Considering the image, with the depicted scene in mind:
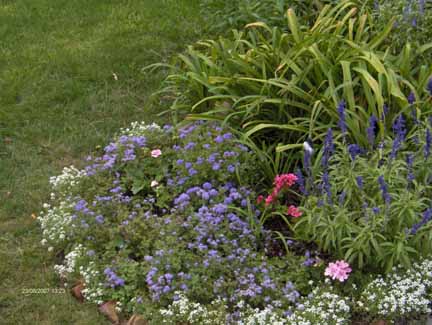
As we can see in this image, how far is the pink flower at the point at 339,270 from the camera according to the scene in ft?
11.3

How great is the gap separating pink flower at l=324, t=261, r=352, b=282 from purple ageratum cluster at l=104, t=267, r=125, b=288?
1138 mm

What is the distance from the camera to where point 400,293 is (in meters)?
3.36

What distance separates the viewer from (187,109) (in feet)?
16.5

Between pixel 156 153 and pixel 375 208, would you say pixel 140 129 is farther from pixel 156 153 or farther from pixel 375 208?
pixel 375 208

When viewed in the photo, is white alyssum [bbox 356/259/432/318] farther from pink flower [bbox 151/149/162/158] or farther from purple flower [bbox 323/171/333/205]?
pink flower [bbox 151/149/162/158]

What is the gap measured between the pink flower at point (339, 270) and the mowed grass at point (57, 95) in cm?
129

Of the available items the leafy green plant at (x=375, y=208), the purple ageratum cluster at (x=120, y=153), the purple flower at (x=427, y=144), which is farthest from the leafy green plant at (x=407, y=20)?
the purple ageratum cluster at (x=120, y=153)

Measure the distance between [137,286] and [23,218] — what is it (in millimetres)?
1225

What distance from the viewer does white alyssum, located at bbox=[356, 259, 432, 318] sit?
11.0ft

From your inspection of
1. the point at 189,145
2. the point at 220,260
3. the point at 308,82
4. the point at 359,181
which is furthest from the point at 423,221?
the point at 189,145

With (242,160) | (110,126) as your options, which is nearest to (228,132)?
(242,160)

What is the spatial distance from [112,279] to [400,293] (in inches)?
61.5

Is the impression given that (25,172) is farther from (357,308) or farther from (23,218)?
(357,308)

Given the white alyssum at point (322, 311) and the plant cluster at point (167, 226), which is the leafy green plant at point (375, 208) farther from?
the plant cluster at point (167, 226)
